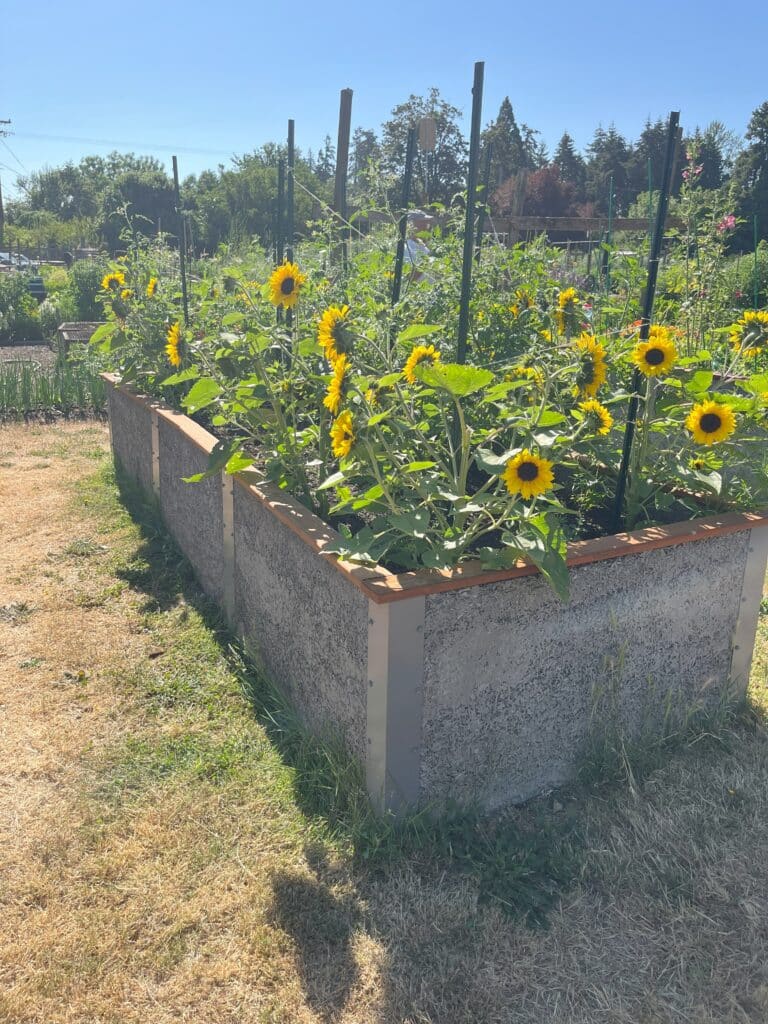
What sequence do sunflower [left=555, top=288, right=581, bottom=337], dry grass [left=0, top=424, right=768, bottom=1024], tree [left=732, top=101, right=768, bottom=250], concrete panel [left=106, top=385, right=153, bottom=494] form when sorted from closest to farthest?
dry grass [left=0, top=424, right=768, bottom=1024] → sunflower [left=555, top=288, right=581, bottom=337] → concrete panel [left=106, top=385, right=153, bottom=494] → tree [left=732, top=101, right=768, bottom=250]

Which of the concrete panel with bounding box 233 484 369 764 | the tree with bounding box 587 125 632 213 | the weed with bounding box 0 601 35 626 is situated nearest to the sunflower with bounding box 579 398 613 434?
the concrete panel with bounding box 233 484 369 764

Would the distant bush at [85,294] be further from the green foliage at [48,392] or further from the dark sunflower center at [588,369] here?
the dark sunflower center at [588,369]

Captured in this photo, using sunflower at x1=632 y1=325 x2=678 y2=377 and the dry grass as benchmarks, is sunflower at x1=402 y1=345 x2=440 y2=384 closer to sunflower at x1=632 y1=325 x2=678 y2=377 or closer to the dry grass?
sunflower at x1=632 y1=325 x2=678 y2=377

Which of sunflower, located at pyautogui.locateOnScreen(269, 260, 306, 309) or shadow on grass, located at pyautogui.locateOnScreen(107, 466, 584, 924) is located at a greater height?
sunflower, located at pyautogui.locateOnScreen(269, 260, 306, 309)

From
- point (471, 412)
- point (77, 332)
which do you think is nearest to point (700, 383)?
point (471, 412)

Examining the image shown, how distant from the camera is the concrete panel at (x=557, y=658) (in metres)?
1.89

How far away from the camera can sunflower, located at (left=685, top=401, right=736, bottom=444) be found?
2.05m

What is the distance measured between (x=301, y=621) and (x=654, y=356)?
1.14 metres

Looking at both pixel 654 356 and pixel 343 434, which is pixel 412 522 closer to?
pixel 343 434

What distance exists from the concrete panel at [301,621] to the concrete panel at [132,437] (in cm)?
158

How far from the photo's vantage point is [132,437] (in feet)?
14.8

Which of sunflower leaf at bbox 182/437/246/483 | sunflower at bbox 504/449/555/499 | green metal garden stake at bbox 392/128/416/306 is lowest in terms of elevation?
sunflower leaf at bbox 182/437/246/483

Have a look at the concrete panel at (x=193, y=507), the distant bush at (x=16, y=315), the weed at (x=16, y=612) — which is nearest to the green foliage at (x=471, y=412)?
the concrete panel at (x=193, y=507)

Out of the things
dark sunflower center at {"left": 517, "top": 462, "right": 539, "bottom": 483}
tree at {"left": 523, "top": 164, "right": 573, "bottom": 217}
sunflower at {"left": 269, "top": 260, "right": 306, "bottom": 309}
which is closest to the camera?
dark sunflower center at {"left": 517, "top": 462, "right": 539, "bottom": 483}
